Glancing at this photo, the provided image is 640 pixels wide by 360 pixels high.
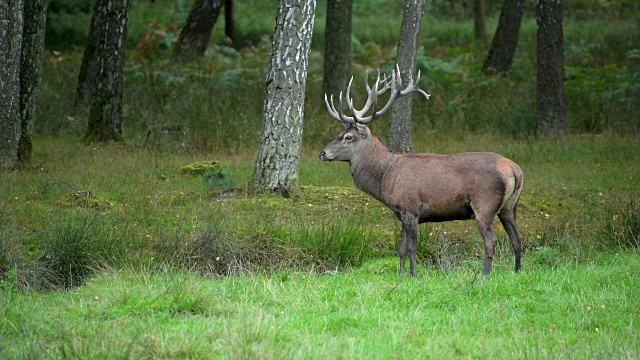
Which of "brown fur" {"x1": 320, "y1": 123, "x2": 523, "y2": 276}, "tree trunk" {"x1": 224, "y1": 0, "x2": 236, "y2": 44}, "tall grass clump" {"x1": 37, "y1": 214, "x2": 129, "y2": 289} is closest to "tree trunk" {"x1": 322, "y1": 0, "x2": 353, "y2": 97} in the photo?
"brown fur" {"x1": 320, "y1": 123, "x2": 523, "y2": 276}

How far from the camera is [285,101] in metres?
11.7

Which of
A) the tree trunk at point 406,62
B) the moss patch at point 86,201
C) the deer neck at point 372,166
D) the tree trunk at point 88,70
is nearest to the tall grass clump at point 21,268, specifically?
the moss patch at point 86,201

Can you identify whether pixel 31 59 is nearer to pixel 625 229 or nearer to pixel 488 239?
pixel 488 239

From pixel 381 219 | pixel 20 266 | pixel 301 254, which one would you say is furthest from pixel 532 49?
pixel 20 266

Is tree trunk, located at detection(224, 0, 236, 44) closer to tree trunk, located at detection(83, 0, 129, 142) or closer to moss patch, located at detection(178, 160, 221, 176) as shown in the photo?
tree trunk, located at detection(83, 0, 129, 142)

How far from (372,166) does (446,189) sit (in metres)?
1.09

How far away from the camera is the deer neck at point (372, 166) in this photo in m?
9.69

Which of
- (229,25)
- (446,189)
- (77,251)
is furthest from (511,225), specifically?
(229,25)

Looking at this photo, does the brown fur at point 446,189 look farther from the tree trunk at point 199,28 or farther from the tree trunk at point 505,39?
the tree trunk at point 199,28

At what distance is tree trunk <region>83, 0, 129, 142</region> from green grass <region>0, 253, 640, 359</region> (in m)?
7.64

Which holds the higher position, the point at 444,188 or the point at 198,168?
the point at 444,188

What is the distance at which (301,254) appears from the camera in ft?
31.8

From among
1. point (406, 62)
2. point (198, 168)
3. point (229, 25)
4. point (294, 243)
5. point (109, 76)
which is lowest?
point (294, 243)

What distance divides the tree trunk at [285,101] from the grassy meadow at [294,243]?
0.34m
